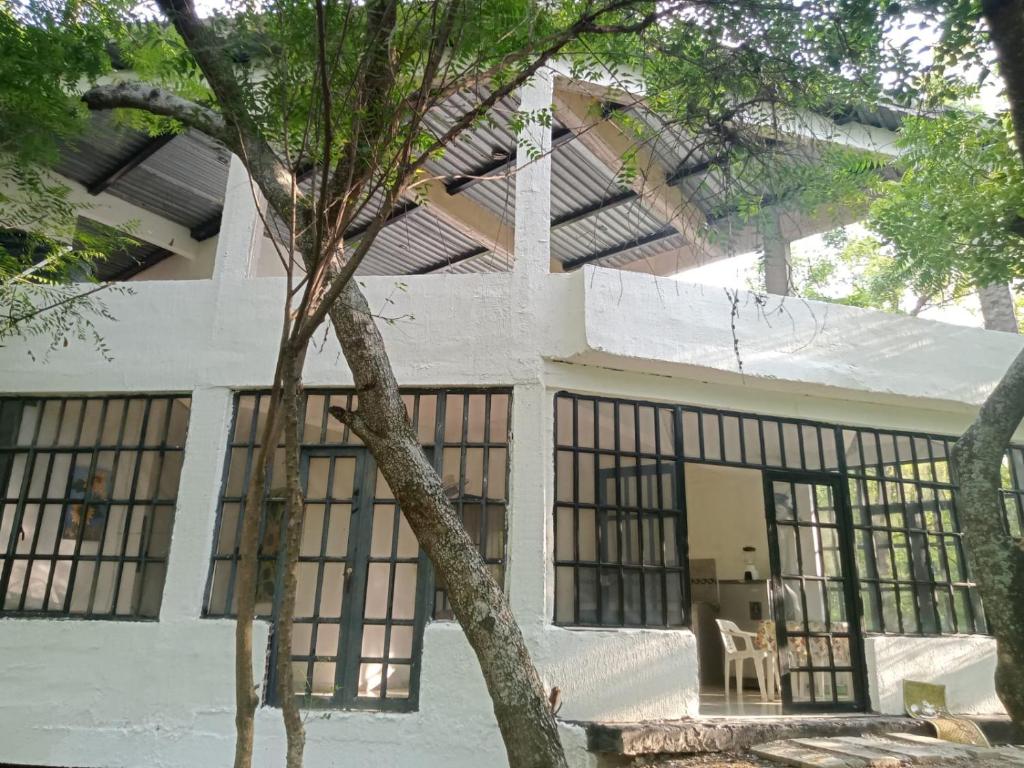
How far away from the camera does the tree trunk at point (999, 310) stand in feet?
31.9

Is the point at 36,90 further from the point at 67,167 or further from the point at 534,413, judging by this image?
the point at 534,413

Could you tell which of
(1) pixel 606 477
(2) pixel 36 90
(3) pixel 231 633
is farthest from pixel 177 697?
(2) pixel 36 90

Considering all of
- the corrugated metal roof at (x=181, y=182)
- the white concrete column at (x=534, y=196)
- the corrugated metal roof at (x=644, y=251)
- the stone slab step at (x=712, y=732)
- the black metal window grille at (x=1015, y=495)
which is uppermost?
the corrugated metal roof at (x=644, y=251)

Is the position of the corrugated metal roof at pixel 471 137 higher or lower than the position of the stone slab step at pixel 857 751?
higher

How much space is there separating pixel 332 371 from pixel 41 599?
3.00m

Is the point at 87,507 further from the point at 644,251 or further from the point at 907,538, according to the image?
the point at 644,251

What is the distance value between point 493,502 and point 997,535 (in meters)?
3.32

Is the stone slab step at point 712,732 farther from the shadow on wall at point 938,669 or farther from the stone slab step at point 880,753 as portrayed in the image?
the shadow on wall at point 938,669

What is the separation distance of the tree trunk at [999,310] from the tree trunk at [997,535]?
5716 mm

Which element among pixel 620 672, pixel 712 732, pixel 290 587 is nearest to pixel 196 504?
pixel 290 587

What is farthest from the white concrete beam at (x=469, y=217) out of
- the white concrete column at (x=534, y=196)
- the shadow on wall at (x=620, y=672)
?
the shadow on wall at (x=620, y=672)

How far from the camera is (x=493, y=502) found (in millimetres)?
6035

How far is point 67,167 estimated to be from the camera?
902 centimetres

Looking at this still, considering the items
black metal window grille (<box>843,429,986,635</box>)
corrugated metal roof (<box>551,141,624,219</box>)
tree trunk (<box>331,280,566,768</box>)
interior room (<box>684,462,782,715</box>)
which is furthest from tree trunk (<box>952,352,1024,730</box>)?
corrugated metal roof (<box>551,141,624,219</box>)
